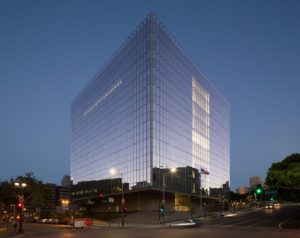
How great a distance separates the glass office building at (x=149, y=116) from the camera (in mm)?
99625

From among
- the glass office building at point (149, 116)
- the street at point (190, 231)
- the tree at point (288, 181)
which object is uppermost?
the glass office building at point (149, 116)

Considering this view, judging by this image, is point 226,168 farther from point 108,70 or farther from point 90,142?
point 108,70

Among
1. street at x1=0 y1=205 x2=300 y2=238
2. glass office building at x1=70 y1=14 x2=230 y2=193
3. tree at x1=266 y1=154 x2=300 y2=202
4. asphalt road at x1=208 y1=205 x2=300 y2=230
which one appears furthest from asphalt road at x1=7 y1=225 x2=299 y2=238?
glass office building at x1=70 y1=14 x2=230 y2=193

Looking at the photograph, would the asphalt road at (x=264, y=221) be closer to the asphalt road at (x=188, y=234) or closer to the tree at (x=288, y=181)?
the tree at (x=288, y=181)

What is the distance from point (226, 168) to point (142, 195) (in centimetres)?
5967

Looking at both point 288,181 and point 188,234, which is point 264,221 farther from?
point 188,234

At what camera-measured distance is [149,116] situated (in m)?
97.7

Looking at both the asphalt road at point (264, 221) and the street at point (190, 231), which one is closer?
the street at point (190, 231)

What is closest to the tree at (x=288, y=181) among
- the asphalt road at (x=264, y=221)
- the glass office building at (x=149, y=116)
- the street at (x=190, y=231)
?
the asphalt road at (x=264, y=221)

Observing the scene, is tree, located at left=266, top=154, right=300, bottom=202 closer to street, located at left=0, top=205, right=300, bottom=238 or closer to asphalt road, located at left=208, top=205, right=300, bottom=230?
asphalt road, located at left=208, top=205, right=300, bottom=230

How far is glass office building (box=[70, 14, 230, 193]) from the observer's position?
99625mm

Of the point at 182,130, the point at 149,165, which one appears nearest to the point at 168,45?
the point at 182,130

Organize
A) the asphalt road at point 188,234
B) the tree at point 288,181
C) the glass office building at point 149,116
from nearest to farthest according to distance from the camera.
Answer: the asphalt road at point 188,234 < the tree at point 288,181 < the glass office building at point 149,116

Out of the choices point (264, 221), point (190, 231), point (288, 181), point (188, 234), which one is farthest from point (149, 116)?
point (188, 234)
